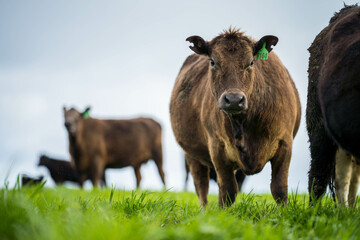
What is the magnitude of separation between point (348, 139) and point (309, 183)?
4.28 ft

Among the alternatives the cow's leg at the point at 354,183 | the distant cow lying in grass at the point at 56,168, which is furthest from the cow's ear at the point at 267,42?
the distant cow lying in grass at the point at 56,168

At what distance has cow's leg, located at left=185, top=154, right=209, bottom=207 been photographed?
21.2 ft

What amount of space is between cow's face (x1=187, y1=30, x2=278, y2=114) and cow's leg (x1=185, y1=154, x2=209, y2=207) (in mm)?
2321

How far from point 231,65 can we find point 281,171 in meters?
1.35

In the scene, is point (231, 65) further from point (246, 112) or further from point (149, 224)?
point (149, 224)

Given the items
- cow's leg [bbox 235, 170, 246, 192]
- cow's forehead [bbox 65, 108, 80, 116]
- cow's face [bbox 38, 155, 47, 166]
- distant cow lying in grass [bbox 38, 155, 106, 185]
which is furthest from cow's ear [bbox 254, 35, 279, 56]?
cow's face [bbox 38, 155, 47, 166]

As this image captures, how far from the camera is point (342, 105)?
3.27m

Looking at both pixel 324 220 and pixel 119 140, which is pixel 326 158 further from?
pixel 119 140

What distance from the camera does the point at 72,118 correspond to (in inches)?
541

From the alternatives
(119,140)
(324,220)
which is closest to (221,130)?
(324,220)

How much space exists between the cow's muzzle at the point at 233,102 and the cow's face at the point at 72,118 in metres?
10.3

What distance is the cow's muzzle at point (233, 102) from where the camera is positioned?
4.02m

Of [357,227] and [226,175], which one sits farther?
[226,175]

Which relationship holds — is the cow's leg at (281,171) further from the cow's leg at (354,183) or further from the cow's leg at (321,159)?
the cow's leg at (354,183)
